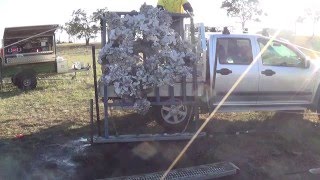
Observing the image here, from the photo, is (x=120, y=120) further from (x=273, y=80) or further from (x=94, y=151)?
(x=273, y=80)

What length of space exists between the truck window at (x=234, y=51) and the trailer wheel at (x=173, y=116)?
115cm

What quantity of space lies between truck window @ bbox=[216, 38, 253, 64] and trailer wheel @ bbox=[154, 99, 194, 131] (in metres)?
1.15

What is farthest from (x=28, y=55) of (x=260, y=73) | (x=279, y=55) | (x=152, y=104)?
(x=279, y=55)

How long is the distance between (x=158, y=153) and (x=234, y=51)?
2.63 metres

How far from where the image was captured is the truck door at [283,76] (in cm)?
860

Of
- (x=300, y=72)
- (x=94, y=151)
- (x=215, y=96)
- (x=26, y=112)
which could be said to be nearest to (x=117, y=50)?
(x=94, y=151)

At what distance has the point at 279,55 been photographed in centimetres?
876

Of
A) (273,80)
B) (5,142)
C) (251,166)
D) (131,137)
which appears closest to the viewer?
(251,166)

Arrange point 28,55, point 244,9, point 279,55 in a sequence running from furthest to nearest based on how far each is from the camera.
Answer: point 244,9 < point 28,55 < point 279,55

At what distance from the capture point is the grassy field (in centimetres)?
651

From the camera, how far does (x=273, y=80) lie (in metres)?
8.60

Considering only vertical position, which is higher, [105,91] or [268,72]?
[268,72]

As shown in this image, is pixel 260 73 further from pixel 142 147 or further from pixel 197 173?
pixel 197 173

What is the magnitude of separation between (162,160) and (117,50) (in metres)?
1.83
